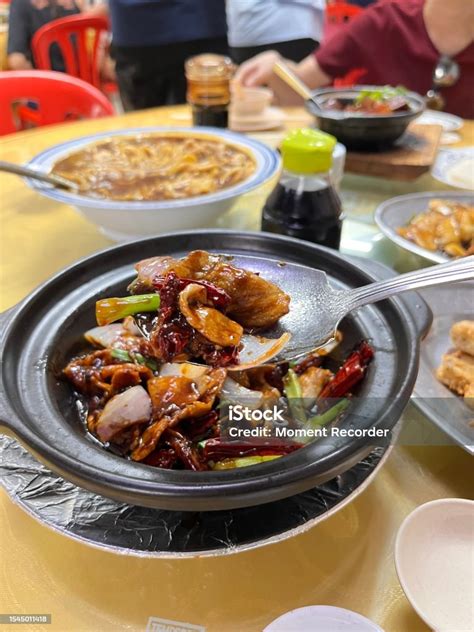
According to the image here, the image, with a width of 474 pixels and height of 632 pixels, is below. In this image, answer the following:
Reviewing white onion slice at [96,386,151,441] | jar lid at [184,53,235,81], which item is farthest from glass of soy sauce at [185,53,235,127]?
white onion slice at [96,386,151,441]

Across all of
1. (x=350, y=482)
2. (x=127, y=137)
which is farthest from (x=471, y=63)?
(x=350, y=482)

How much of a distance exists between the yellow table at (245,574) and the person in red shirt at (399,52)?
264 cm

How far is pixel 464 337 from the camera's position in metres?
1.12

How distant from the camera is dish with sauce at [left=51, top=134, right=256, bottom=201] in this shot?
5.47ft

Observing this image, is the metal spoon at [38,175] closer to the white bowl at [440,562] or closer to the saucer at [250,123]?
the saucer at [250,123]

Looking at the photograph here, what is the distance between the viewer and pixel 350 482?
82cm

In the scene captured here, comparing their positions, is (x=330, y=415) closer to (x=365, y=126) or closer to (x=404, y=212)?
(x=404, y=212)


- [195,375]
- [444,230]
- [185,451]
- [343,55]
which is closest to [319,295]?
[195,375]

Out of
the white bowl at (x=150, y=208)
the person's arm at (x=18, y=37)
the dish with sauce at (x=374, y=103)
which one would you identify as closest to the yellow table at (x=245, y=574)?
the white bowl at (x=150, y=208)

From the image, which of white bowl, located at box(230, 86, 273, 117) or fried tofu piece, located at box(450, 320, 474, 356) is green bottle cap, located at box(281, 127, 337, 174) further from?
white bowl, located at box(230, 86, 273, 117)

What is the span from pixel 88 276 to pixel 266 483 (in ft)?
2.15

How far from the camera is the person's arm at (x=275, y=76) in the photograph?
2.99 metres

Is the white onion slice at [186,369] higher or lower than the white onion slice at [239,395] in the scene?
higher

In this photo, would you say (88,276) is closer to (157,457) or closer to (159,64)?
(157,457)
